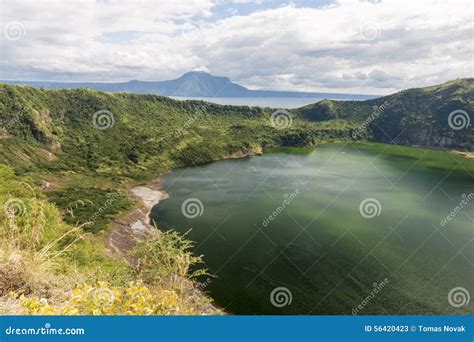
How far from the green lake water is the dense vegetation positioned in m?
7.83

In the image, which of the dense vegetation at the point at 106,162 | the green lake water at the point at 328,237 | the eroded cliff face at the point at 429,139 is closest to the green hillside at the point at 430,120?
the eroded cliff face at the point at 429,139

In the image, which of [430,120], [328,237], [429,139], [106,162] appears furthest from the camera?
[430,120]

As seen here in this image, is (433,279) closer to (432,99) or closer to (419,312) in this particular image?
(419,312)

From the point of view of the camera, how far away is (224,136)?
13988 centimetres

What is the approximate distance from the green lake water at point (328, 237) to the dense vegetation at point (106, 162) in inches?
308

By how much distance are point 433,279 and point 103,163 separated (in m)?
84.1

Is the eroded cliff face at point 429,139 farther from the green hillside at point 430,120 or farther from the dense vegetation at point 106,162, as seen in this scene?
the dense vegetation at point 106,162

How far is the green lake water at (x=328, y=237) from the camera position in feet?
112

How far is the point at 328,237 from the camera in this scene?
158ft

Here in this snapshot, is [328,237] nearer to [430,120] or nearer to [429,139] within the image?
[429,139]

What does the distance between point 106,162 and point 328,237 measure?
7025 centimetres

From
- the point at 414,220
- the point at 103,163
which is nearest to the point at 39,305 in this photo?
the point at 414,220

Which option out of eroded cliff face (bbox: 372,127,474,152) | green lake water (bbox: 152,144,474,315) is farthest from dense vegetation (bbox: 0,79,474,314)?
green lake water (bbox: 152,144,474,315)

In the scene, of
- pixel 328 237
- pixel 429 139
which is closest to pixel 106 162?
pixel 328 237
